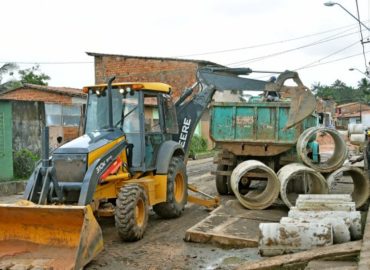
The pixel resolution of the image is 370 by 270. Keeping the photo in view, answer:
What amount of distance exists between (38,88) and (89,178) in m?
21.3

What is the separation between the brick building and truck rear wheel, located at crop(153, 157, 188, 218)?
2070 centimetres

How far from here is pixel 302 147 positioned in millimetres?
10078

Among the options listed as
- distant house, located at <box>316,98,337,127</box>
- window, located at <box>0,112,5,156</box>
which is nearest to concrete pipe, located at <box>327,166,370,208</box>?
distant house, located at <box>316,98,337,127</box>

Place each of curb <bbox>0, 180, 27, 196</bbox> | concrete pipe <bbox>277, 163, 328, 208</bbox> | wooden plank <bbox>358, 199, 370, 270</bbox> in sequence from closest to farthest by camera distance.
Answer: wooden plank <bbox>358, 199, 370, 270</bbox> < concrete pipe <bbox>277, 163, 328, 208</bbox> < curb <bbox>0, 180, 27, 196</bbox>

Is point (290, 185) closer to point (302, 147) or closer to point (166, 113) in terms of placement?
point (302, 147)

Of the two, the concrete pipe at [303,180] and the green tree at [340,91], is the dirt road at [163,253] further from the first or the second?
the green tree at [340,91]

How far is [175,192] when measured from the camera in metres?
9.78

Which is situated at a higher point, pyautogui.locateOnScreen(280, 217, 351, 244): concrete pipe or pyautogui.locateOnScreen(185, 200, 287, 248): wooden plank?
pyautogui.locateOnScreen(280, 217, 351, 244): concrete pipe

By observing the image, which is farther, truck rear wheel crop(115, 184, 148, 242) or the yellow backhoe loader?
truck rear wheel crop(115, 184, 148, 242)

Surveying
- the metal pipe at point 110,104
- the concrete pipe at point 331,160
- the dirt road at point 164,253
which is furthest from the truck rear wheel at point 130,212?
the concrete pipe at point 331,160

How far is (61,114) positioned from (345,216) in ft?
51.5

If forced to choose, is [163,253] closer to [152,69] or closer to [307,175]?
[307,175]

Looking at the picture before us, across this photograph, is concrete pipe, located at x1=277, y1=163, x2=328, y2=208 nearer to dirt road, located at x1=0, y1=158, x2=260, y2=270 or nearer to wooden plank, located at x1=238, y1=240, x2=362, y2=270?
dirt road, located at x1=0, y1=158, x2=260, y2=270

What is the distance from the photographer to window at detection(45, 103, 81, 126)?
A: 20.1 meters
